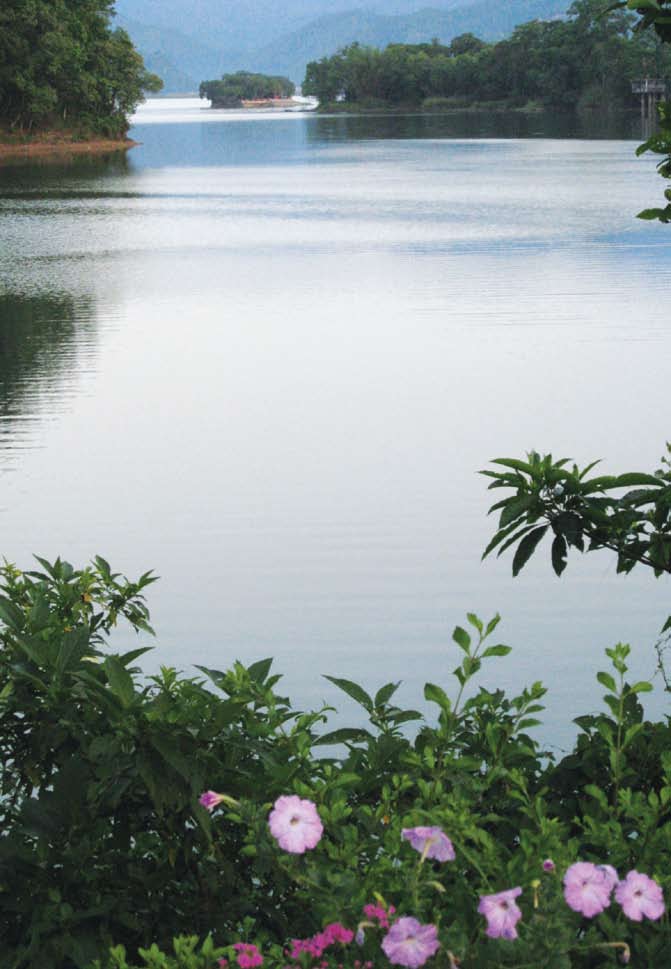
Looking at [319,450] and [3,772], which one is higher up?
[3,772]

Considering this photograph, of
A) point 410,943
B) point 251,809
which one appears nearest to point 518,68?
point 251,809

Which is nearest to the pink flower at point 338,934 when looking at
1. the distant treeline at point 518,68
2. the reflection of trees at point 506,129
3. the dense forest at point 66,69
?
the reflection of trees at point 506,129

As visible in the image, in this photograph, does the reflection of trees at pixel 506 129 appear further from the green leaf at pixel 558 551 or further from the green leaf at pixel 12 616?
the green leaf at pixel 12 616

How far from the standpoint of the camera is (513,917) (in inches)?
53.5

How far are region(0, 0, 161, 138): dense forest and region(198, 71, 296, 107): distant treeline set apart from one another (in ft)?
361

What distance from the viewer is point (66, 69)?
6041cm

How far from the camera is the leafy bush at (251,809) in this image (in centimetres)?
161

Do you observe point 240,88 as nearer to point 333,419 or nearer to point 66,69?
point 66,69

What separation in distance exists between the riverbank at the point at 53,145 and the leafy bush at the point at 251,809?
5510cm

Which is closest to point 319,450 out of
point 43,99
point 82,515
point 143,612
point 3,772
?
point 82,515

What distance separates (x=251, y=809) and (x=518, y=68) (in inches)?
4345

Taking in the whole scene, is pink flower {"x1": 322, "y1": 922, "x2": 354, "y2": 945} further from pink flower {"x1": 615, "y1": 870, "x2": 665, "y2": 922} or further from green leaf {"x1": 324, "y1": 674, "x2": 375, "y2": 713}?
green leaf {"x1": 324, "y1": 674, "x2": 375, "y2": 713}

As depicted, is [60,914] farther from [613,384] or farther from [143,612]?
[613,384]

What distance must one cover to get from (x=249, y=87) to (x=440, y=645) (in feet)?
583
